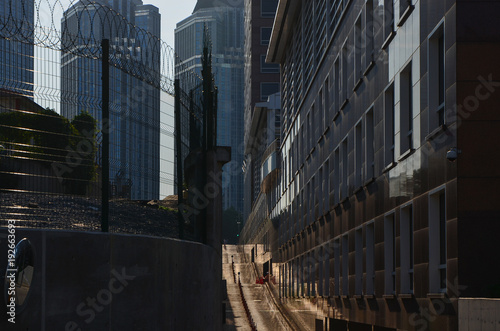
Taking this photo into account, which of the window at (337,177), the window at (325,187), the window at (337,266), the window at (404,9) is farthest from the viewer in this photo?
the window at (325,187)

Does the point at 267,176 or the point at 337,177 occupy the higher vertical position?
the point at 267,176

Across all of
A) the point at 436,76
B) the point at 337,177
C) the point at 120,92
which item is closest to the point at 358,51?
the point at 337,177

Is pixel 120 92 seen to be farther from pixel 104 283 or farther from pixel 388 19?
pixel 388 19

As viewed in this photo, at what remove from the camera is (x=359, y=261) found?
2431cm

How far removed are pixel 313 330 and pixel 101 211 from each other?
2511 centimetres

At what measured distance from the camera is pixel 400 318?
18.3m

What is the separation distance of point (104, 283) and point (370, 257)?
12.5m

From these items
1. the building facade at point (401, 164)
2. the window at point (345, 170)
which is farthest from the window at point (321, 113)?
the window at point (345, 170)

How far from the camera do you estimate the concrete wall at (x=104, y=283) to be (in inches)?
412

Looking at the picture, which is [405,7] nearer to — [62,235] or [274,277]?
[62,235]

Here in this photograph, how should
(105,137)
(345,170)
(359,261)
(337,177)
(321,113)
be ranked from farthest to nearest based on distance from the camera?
(321,113) → (337,177) → (345,170) → (359,261) → (105,137)

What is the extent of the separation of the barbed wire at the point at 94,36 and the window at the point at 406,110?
482 centimetres

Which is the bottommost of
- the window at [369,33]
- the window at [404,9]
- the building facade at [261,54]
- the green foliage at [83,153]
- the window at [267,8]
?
the green foliage at [83,153]

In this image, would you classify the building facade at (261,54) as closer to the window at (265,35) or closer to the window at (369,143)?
the window at (265,35)
